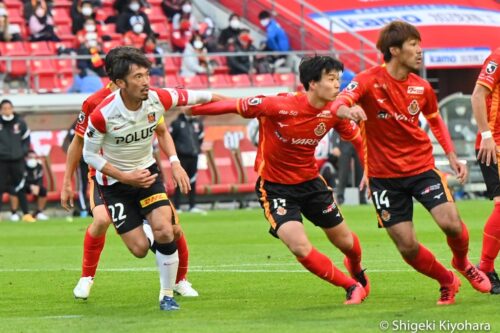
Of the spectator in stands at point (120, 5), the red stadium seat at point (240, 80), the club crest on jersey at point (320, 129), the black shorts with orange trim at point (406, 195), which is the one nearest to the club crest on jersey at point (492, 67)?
the black shorts with orange trim at point (406, 195)

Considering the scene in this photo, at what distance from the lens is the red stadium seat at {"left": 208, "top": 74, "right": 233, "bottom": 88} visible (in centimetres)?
2994

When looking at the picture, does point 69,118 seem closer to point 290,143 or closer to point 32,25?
point 32,25

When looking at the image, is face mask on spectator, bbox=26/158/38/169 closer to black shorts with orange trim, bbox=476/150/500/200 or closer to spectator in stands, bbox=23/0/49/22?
spectator in stands, bbox=23/0/49/22

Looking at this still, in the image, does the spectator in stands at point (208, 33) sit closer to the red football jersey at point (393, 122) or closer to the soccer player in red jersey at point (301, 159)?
the soccer player in red jersey at point (301, 159)

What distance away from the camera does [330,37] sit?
33.3 meters

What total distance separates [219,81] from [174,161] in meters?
19.1

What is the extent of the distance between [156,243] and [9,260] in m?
5.87

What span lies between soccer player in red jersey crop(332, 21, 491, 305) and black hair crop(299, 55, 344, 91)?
27 cm

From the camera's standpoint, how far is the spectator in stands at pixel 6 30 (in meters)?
29.3

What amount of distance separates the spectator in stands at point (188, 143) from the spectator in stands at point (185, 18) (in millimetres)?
6021

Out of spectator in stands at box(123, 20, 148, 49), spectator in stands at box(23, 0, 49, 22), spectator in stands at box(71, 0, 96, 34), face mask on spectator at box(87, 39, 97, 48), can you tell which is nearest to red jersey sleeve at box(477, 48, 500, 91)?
face mask on spectator at box(87, 39, 97, 48)

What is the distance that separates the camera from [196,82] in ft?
97.9

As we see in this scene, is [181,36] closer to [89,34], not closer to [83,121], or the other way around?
[89,34]

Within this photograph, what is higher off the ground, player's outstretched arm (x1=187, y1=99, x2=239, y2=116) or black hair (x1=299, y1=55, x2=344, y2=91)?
black hair (x1=299, y1=55, x2=344, y2=91)
